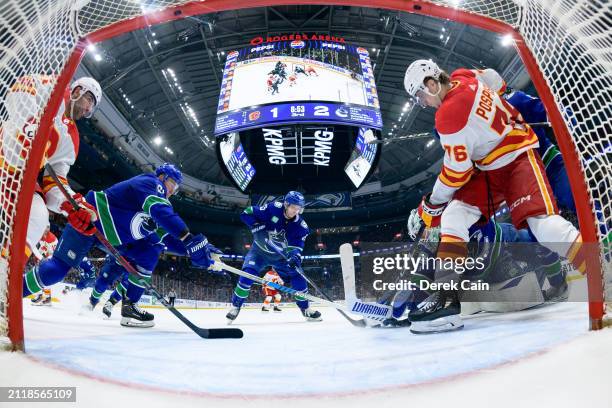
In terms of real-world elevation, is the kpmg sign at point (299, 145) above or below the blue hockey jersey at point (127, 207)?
above

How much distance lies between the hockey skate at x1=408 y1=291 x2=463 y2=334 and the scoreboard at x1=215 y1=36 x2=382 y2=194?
481cm

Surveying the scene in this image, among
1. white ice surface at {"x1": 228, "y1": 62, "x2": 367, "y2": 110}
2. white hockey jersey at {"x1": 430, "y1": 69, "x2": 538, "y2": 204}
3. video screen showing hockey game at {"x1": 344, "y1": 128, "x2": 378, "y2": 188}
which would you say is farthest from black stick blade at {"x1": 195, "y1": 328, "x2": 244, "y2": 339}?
video screen showing hockey game at {"x1": 344, "y1": 128, "x2": 378, "y2": 188}

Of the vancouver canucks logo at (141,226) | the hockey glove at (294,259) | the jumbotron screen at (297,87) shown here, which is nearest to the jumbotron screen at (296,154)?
the jumbotron screen at (297,87)

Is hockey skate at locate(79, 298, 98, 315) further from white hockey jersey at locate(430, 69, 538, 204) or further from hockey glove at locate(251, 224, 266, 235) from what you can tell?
white hockey jersey at locate(430, 69, 538, 204)

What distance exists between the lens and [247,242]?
18.9 meters

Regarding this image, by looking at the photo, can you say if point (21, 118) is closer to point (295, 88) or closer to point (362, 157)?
point (295, 88)

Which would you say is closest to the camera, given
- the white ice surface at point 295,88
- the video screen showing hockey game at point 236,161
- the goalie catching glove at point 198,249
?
the goalie catching glove at point 198,249

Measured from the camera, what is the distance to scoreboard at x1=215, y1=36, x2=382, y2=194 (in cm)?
652

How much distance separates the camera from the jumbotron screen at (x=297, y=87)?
6496mm

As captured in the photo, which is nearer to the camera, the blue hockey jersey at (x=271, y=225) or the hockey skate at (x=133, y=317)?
the hockey skate at (x=133, y=317)

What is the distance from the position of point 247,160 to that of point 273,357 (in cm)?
855

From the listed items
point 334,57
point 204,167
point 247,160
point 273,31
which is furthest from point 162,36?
point 204,167

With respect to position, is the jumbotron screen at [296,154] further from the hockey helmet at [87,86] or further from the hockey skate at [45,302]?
the hockey helmet at [87,86]

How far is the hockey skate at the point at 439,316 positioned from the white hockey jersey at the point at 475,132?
560mm
